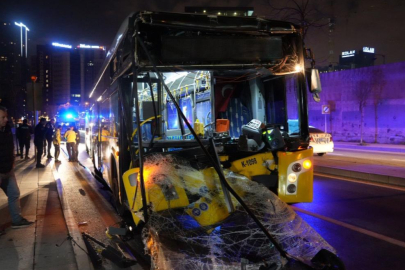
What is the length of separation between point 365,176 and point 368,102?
16.5m

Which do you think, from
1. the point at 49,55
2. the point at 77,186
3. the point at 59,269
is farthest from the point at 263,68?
the point at 49,55

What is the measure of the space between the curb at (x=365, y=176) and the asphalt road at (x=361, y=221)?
31.3 inches

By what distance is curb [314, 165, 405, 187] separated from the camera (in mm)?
10398

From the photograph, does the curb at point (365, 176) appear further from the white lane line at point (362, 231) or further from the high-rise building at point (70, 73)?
the high-rise building at point (70, 73)

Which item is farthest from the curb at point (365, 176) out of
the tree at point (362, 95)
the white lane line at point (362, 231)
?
the tree at point (362, 95)

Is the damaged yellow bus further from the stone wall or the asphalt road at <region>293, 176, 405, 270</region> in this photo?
the stone wall

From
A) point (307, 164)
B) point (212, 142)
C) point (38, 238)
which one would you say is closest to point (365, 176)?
point (307, 164)

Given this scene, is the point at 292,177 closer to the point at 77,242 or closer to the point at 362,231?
the point at 362,231

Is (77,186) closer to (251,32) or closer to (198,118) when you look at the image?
(198,118)

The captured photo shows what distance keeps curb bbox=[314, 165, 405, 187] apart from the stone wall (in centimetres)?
1394

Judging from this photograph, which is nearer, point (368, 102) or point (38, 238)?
point (38, 238)

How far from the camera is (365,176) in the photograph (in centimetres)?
1136

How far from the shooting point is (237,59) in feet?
17.1

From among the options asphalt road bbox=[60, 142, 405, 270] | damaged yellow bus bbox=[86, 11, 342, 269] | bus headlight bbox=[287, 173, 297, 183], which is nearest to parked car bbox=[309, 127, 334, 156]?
asphalt road bbox=[60, 142, 405, 270]
